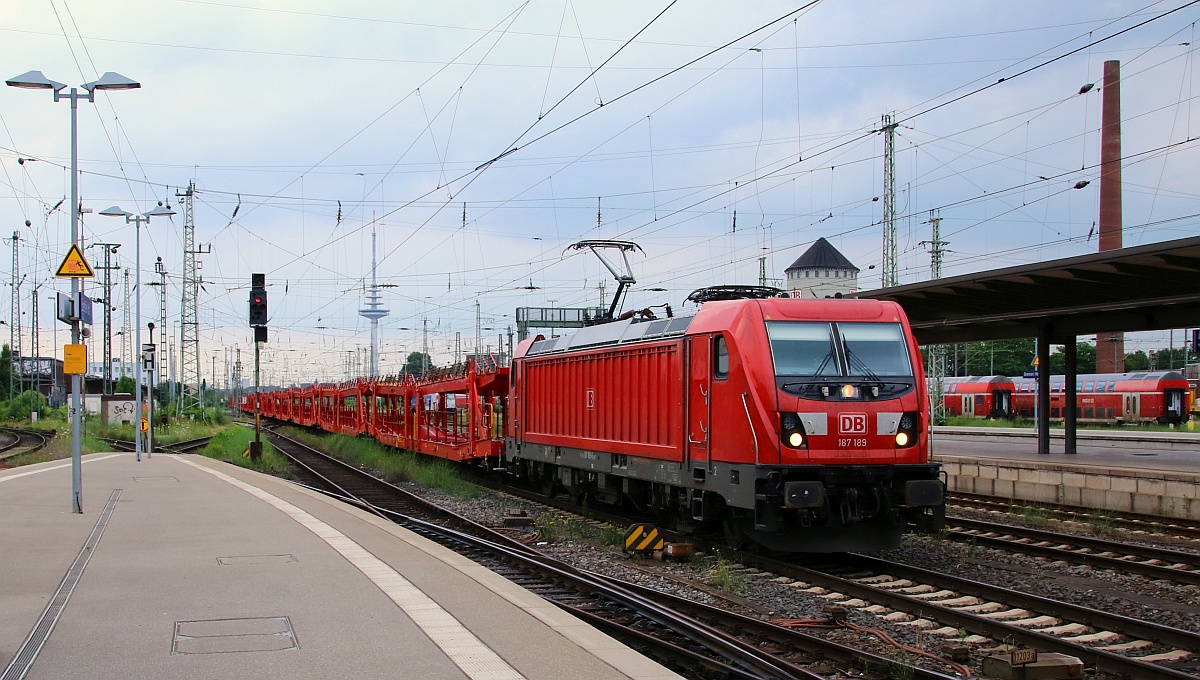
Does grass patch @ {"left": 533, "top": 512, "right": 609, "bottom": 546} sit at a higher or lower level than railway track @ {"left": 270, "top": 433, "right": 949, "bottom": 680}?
lower

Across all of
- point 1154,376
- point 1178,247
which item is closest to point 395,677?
point 1178,247

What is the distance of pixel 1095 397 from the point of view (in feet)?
172

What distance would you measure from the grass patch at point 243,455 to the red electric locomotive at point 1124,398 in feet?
122

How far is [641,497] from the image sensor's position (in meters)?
16.6

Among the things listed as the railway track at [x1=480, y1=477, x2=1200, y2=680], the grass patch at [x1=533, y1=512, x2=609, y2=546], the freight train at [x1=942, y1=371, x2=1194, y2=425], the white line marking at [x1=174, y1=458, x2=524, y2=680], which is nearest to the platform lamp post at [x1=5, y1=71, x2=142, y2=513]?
the white line marking at [x1=174, y1=458, x2=524, y2=680]

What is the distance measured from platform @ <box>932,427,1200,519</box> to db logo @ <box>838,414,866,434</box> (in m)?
8.26

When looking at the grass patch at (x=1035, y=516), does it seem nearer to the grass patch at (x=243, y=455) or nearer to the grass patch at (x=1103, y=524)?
the grass patch at (x=1103, y=524)

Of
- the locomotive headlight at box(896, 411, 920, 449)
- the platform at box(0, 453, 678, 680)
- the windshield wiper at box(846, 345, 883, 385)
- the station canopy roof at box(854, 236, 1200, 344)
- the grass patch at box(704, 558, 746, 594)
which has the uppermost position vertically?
the station canopy roof at box(854, 236, 1200, 344)

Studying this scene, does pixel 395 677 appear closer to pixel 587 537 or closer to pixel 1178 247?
pixel 587 537

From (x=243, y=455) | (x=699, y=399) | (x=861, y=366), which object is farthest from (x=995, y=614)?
(x=243, y=455)

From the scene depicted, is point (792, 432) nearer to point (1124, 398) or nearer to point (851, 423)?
point (851, 423)

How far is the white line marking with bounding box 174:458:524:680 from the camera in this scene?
6.42 m

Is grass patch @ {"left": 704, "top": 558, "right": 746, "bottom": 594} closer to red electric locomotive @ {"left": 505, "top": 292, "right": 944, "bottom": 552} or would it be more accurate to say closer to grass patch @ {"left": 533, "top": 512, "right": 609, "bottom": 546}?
red electric locomotive @ {"left": 505, "top": 292, "right": 944, "bottom": 552}

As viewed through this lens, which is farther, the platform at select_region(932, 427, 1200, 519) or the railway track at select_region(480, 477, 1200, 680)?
the platform at select_region(932, 427, 1200, 519)
